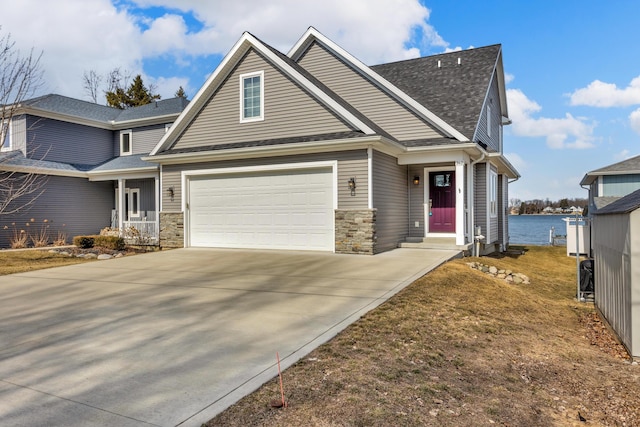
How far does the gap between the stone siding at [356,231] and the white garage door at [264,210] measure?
34cm

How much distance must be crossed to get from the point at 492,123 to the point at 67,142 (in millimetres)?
19405

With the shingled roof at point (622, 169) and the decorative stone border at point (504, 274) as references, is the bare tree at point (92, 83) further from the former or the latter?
the shingled roof at point (622, 169)

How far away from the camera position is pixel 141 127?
21938 mm

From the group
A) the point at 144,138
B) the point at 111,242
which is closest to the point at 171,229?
the point at 111,242

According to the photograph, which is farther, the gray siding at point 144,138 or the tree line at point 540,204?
the tree line at point 540,204

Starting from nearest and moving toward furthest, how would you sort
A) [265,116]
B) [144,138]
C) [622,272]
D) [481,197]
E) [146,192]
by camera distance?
[622,272]
[265,116]
[481,197]
[146,192]
[144,138]

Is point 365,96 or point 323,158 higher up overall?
point 365,96

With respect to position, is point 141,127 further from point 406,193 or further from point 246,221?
point 406,193

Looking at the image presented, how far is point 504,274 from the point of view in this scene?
1111cm

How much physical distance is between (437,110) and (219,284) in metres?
10.4

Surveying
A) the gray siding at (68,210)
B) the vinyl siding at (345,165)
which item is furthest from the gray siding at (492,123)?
the gray siding at (68,210)

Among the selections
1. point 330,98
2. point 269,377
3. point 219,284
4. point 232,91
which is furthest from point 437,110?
point 269,377

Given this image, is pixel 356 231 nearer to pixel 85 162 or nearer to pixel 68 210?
pixel 68 210

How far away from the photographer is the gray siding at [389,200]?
39.4 ft
